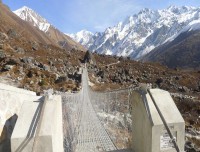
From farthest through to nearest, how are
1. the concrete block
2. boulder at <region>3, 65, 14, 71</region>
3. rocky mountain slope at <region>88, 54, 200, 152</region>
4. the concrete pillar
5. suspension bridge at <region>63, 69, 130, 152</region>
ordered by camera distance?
1. boulder at <region>3, 65, 14, 71</region>
2. rocky mountain slope at <region>88, 54, 200, 152</region>
3. suspension bridge at <region>63, 69, 130, 152</region>
4. the concrete pillar
5. the concrete block

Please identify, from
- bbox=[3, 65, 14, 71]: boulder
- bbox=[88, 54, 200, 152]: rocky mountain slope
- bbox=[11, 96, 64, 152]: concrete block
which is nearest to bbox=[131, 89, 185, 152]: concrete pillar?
bbox=[11, 96, 64, 152]: concrete block

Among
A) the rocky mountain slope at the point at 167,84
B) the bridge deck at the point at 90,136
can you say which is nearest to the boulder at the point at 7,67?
the rocky mountain slope at the point at 167,84

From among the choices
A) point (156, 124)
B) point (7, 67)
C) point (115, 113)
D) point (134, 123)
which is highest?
point (7, 67)

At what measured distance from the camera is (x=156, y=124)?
5469 mm

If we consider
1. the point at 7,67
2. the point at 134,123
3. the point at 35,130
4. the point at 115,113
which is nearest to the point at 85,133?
the point at 115,113

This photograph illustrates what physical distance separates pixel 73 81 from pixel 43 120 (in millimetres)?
42459

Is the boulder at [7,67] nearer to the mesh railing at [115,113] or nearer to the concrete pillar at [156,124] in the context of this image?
the mesh railing at [115,113]

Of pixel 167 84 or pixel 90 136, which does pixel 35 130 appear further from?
pixel 167 84

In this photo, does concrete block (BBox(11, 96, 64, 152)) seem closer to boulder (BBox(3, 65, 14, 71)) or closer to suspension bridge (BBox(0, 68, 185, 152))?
suspension bridge (BBox(0, 68, 185, 152))

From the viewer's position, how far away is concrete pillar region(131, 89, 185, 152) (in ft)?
18.1

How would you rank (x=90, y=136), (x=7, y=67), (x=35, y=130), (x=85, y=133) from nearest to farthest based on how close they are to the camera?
(x=35, y=130), (x=90, y=136), (x=85, y=133), (x=7, y=67)

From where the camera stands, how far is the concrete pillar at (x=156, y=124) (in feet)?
Result: 18.1

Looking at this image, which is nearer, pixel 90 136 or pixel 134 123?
pixel 134 123

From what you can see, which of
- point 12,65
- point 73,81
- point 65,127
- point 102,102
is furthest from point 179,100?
point 65,127
